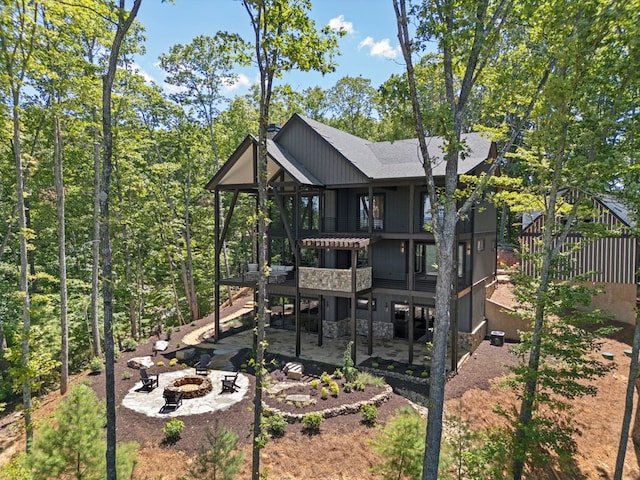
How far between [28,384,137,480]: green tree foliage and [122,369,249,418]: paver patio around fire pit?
350 centimetres

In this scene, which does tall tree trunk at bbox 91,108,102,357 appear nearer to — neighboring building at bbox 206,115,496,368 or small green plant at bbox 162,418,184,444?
neighboring building at bbox 206,115,496,368

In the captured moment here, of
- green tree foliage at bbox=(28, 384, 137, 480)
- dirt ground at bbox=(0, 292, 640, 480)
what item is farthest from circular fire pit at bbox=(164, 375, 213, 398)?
green tree foliage at bbox=(28, 384, 137, 480)

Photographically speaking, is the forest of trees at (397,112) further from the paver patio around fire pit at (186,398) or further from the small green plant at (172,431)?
the small green plant at (172,431)

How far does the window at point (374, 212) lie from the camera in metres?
17.6

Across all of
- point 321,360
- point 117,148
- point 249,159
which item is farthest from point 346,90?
point 321,360

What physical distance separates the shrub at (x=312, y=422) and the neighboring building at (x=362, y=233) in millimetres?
5104

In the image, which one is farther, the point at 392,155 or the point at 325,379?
the point at 392,155

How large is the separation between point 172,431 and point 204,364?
17.2 ft

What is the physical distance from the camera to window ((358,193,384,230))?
17.6 meters

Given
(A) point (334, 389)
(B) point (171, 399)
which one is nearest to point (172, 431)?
(B) point (171, 399)

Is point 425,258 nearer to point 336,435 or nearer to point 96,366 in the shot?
point 336,435

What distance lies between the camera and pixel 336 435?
33.9ft

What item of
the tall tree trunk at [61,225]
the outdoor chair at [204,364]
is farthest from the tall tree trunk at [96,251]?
the outdoor chair at [204,364]

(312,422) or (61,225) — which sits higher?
(61,225)
